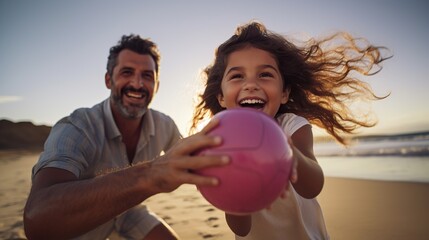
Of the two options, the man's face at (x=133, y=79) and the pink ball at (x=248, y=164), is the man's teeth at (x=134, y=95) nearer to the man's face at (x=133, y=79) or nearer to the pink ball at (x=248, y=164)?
the man's face at (x=133, y=79)

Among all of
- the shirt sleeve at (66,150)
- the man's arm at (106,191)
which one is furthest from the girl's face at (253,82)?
the shirt sleeve at (66,150)

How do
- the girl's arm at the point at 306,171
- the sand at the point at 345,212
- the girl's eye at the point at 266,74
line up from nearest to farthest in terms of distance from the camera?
the girl's arm at the point at 306,171 → the girl's eye at the point at 266,74 → the sand at the point at 345,212

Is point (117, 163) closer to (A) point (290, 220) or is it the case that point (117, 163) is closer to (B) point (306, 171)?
(A) point (290, 220)

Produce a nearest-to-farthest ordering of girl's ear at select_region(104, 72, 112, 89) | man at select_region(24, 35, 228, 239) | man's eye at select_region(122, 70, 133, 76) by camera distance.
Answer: man at select_region(24, 35, 228, 239), man's eye at select_region(122, 70, 133, 76), girl's ear at select_region(104, 72, 112, 89)

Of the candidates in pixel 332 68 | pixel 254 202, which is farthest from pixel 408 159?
pixel 254 202

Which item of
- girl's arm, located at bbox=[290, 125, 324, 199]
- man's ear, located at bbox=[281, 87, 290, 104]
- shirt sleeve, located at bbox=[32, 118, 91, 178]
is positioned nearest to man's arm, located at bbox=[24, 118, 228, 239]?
shirt sleeve, located at bbox=[32, 118, 91, 178]

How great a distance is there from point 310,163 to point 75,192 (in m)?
1.88

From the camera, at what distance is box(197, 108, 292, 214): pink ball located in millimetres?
1631

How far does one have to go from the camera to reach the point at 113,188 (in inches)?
84.2

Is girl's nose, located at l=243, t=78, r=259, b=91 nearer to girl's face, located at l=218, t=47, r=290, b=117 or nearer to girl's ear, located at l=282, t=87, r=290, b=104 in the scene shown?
girl's face, located at l=218, t=47, r=290, b=117

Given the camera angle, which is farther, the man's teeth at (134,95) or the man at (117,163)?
the man's teeth at (134,95)

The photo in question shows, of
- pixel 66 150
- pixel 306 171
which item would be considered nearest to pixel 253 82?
pixel 306 171

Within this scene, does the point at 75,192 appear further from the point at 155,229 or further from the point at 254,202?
the point at 155,229

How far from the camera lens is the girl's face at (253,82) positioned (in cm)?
309
